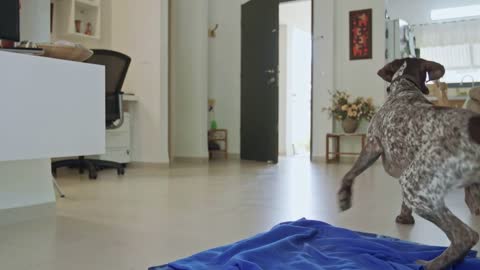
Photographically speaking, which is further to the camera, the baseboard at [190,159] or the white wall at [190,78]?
the white wall at [190,78]

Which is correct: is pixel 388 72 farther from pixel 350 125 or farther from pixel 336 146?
pixel 336 146

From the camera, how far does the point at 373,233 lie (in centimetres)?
199

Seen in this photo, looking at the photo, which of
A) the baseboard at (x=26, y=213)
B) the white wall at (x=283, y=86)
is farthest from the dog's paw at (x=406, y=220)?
the white wall at (x=283, y=86)

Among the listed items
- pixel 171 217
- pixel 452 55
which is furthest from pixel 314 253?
pixel 452 55

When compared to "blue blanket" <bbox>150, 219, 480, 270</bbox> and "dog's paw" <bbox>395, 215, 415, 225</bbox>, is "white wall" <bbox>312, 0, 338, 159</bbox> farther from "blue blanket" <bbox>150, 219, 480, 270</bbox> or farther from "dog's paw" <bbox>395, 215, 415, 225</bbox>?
"blue blanket" <bbox>150, 219, 480, 270</bbox>

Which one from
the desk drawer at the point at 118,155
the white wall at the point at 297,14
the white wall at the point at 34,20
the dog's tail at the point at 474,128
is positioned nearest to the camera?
the dog's tail at the point at 474,128

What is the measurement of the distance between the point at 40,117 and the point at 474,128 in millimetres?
1598

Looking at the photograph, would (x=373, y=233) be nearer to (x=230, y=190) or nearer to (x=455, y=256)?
(x=455, y=256)

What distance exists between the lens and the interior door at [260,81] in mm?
5945

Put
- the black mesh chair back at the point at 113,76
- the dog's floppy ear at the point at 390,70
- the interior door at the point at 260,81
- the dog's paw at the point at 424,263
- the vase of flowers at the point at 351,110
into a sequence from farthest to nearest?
the interior door at the point at 260,81
the vase of flowers at the point at 351,110
the black mesh chair back at the point at 113,76
the dog's floppy ear at the point at 390,70
the dog's paw at the point at 424,263

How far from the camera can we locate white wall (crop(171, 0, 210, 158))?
6.55 metres

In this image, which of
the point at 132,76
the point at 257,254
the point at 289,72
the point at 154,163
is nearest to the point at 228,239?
the point at 257,254

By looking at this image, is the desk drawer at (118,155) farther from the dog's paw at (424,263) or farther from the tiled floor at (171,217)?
the dog's paw at (424,263)

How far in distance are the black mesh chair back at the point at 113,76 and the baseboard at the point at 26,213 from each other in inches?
76.0
